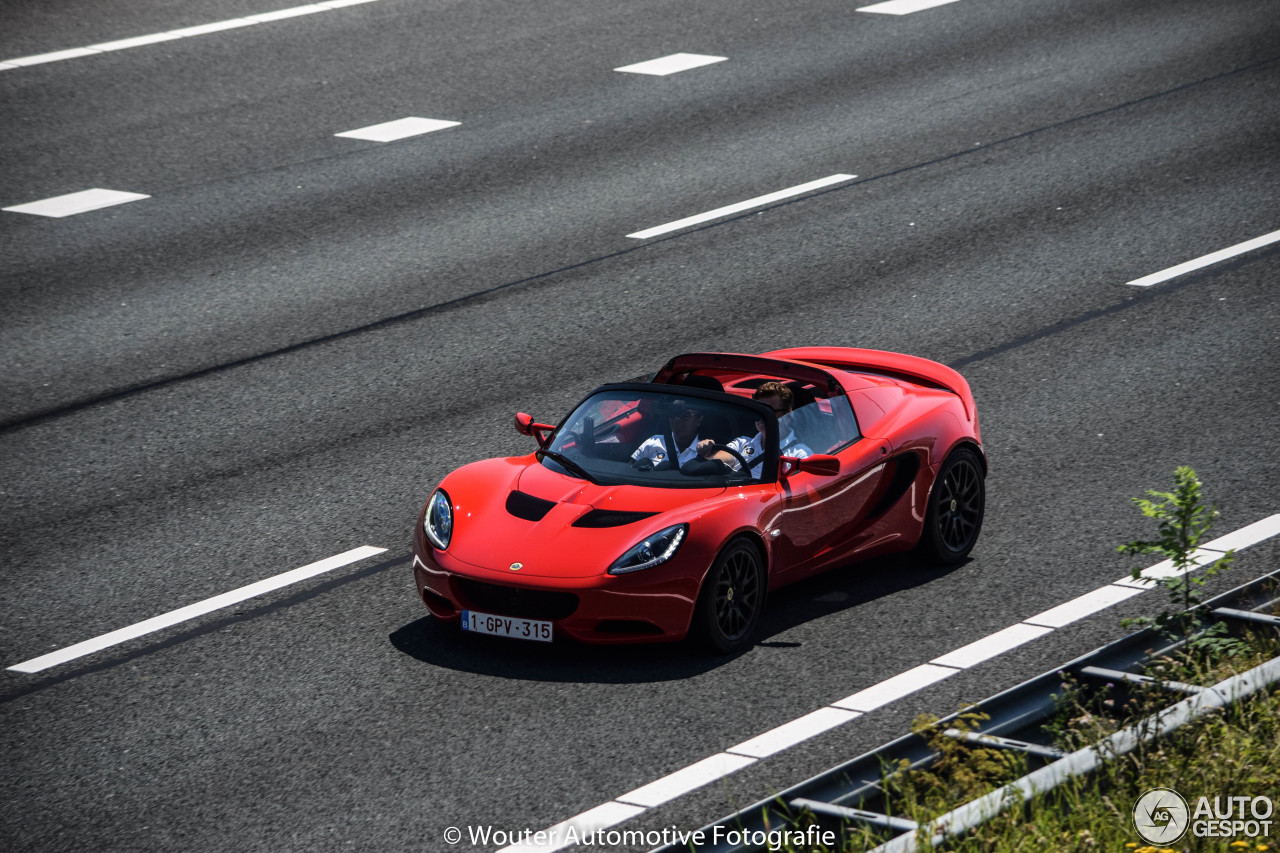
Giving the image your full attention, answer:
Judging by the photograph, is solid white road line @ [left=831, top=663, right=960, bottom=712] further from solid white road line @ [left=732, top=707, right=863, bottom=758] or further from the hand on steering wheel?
the hand on steering wheel

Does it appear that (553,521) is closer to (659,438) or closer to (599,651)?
(599,651)

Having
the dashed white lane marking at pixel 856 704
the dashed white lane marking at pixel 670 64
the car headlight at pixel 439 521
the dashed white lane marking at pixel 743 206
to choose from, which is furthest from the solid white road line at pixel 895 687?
the dashed white lane marking at pixel 670 64

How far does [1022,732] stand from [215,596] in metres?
4.37

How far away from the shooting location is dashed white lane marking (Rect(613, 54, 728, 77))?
1903 cm

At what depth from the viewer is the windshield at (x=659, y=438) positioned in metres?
8.45

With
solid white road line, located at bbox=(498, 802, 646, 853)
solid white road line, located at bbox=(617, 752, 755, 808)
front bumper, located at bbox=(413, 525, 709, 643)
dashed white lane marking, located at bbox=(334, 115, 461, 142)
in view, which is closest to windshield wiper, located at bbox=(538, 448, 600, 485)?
front bumper, located at bbox=(413, 525, 709, 643)

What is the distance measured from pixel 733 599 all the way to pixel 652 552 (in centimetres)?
53

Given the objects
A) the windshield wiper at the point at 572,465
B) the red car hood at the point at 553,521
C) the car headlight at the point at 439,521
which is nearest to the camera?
the red car hood at the point at 553,521

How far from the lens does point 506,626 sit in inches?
310

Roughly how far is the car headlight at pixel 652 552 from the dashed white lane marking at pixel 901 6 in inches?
580

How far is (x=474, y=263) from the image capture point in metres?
14.1

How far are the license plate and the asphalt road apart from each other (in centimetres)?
19

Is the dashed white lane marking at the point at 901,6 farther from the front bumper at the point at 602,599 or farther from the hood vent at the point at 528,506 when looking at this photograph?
the front bumper at the point at 602,599

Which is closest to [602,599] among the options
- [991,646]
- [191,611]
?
[991,646]
